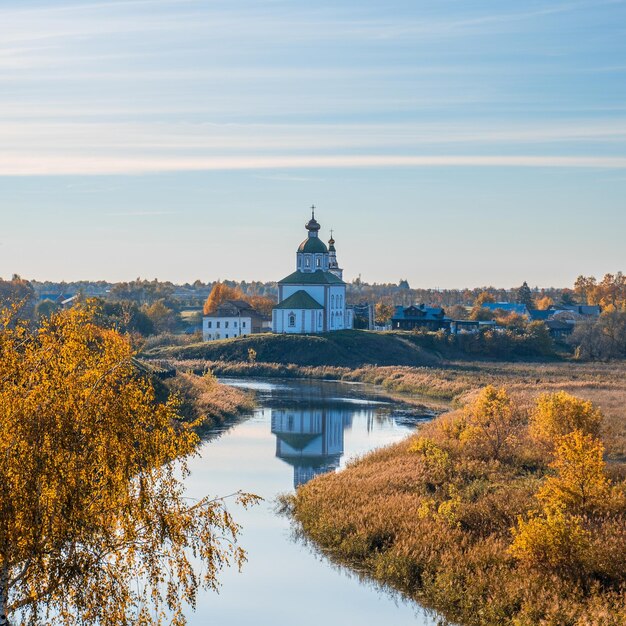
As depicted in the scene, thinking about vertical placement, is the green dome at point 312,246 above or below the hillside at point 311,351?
above

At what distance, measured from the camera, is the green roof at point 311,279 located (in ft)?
304

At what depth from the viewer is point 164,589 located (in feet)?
66.5

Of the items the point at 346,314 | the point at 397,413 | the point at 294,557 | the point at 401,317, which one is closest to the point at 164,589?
the point at 294,557

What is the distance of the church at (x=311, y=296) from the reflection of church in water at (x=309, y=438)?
37585 mm

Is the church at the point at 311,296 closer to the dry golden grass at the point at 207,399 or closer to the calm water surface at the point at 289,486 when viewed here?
the calm water surface at the point at 289,486

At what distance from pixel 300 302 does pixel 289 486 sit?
5957 cm

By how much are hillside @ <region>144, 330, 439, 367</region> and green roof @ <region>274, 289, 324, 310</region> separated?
14.0 ft

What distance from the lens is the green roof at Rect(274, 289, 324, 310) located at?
89.9 m

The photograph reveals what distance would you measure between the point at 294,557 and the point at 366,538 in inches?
72.3

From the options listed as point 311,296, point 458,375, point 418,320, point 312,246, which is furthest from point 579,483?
point 418,320

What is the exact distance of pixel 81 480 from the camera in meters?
12.7

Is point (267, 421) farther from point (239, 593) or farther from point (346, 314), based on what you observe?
point (346, 314)

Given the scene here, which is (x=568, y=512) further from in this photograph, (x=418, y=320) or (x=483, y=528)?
(x=418, y=320)

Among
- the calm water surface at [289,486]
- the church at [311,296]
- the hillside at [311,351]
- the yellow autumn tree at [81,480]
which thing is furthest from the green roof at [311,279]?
the yellow autumn tree at [81,480]
